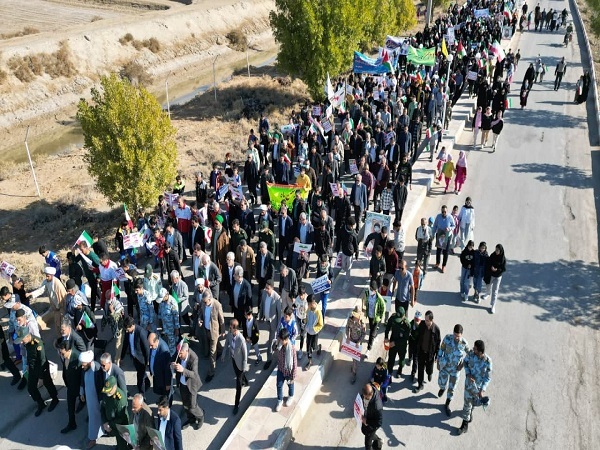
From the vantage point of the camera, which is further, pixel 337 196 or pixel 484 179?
pixel 484 179

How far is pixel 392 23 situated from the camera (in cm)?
3681

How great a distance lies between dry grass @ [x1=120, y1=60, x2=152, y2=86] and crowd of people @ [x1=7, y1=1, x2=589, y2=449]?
25.5 metres

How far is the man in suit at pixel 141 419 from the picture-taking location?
6.39 meters

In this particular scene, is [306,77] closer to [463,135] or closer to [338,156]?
[463,135]

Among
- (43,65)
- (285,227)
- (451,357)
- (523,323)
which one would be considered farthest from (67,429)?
(43,65)

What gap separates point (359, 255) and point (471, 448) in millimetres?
5291

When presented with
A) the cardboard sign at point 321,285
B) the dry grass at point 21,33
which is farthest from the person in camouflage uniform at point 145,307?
the dry grass at point 21,33

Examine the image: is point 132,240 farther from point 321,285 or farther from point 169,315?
point 321,285

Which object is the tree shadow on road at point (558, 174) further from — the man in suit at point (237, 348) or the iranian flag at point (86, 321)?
the iranian flag at point (86, 321)

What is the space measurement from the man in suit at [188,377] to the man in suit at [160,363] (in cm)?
28

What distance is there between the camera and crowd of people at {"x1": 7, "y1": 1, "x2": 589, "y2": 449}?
7.48m

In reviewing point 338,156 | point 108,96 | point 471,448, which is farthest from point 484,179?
point 108,96

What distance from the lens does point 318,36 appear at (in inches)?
944

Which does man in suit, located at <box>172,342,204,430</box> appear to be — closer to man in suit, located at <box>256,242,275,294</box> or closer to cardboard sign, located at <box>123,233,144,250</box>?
man in suit, located at <box>256,242,275,294</box>
